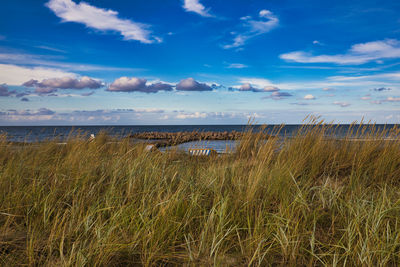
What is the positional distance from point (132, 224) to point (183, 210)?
1.46 ft

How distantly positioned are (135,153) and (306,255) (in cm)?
408

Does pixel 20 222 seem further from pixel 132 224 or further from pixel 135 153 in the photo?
pixel 135 153

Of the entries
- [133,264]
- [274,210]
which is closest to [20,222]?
[133,264]

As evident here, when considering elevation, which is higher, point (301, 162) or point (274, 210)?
point (301, 162)

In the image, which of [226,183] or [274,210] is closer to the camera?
[274,210]

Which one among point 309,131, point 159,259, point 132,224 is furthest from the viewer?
point 309,131

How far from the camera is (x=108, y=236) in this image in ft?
6.33

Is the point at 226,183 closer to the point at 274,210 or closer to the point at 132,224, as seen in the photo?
the point at 274,210

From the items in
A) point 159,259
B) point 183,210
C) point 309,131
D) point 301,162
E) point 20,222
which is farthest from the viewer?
point 309,131

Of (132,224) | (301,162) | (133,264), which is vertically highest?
(301,162)

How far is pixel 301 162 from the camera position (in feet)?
12.5

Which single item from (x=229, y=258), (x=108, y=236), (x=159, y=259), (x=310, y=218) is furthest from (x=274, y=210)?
(x=108, y=236)

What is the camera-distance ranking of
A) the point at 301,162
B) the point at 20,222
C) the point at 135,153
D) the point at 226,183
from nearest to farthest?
the point at 20,222
the point at 226,183
the point at 301,162
the point at 135,153

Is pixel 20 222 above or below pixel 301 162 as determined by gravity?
below
